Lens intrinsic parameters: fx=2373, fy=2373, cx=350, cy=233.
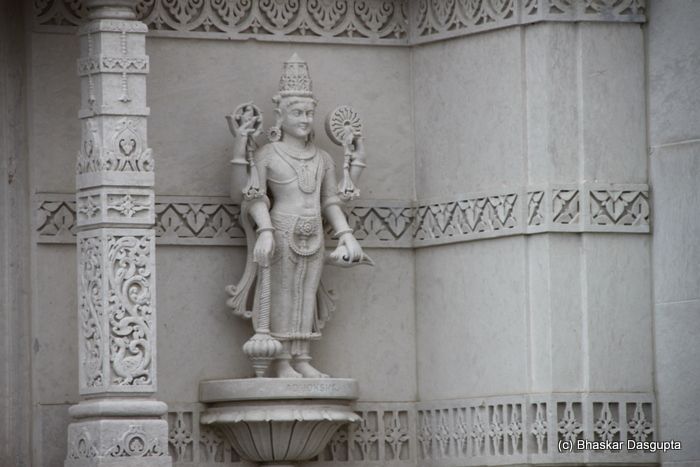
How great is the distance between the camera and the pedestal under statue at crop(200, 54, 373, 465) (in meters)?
13.3

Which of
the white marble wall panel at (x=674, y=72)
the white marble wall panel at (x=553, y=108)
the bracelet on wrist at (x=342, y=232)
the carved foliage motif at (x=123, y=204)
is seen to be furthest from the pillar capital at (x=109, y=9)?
the white marble wall panel at (x=674, y=72)

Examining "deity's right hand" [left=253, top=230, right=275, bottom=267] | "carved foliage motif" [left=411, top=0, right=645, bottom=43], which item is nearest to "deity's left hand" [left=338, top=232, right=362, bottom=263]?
"deity's right hand" [left=253, top=230, right=275, bottom=267]

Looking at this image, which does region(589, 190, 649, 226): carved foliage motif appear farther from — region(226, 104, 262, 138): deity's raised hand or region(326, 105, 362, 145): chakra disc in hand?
region(226, 104, 262, 138): deity's raised hand

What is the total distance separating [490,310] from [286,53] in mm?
1945

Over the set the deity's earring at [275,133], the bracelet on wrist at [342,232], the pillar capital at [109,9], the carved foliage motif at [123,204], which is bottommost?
the bracelet on wrist at [342,232]

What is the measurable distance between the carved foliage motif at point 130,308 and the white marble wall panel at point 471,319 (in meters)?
2.11

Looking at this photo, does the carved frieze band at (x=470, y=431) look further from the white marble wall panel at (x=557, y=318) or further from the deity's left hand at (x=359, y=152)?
the deity's left hand at (x=359, y=152)

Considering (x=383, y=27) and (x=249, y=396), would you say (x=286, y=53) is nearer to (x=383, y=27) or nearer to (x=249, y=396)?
(x=383, y=27)

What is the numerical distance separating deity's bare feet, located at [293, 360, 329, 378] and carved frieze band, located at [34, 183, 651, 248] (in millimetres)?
786

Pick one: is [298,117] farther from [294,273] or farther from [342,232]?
[294,273]

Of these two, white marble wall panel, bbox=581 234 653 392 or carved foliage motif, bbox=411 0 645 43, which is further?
carved foliage motif, bbox=411 0 645 43

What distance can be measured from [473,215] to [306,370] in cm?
132

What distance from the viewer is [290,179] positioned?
529 inches

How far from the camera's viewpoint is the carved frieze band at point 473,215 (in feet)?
43.4
